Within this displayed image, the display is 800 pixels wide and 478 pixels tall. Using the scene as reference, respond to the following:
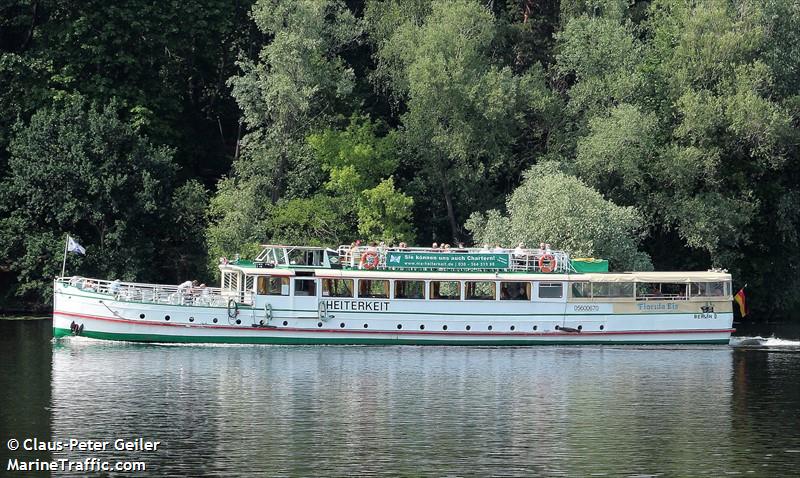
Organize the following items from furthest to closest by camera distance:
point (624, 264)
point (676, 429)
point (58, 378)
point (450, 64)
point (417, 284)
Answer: point (450, 64)
point (624, 264)
point (417, 284)
point (58, 378)
point (676, 429)

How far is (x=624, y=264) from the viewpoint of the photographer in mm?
78188

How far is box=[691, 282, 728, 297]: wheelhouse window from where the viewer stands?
235 feet

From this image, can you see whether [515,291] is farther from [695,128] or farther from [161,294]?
[695,128]

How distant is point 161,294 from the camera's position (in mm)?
69062

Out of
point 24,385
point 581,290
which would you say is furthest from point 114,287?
point 581,290

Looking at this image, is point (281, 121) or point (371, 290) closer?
point (371, 290)

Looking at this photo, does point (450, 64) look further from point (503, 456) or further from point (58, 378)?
point (503, 456)

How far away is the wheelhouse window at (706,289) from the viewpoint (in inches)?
2815

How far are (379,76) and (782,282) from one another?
2708 cm

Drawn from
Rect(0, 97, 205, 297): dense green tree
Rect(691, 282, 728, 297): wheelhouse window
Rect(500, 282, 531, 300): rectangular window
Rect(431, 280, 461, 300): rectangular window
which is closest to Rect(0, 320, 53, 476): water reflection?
Rect(0, 97, 205, 297): dense green tree

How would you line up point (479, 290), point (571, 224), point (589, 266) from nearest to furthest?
point (479, 290) < point (589, 266) < point (571, 224)

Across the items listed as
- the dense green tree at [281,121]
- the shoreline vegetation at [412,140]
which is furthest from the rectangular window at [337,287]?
the dense green tree at [281,121]

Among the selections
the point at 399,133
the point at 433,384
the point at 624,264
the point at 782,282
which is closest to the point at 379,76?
the point at 399,133

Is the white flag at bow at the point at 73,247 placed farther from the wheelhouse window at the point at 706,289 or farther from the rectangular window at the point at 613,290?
the wheelhouse window at the point at 706,289
